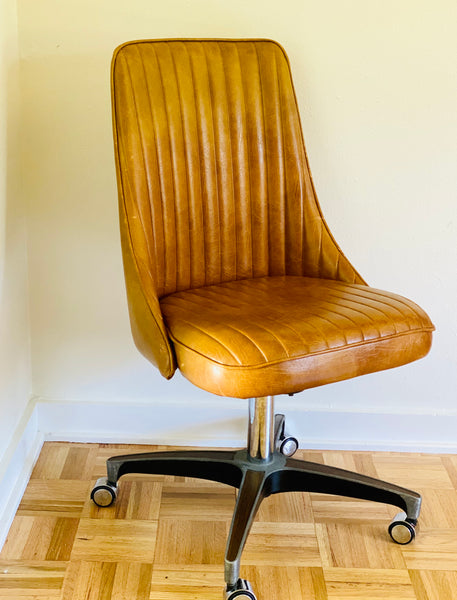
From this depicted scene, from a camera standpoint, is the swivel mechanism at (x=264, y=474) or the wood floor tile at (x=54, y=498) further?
the wood floor tile at (x=54, y=498)

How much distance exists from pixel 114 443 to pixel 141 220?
76 cm

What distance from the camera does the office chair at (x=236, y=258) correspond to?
1496mm

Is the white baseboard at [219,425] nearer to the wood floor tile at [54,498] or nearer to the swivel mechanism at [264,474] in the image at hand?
the wood floor tile at [54,498]

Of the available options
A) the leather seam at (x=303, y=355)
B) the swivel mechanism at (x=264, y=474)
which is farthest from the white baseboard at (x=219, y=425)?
the leather seam at (x=303, y=355)

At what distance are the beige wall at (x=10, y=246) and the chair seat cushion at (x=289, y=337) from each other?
43 cm

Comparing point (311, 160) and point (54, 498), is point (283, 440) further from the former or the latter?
point (311, 160)

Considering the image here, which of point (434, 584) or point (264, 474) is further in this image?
point (264, 474)

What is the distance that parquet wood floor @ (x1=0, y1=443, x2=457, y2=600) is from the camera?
156 cm

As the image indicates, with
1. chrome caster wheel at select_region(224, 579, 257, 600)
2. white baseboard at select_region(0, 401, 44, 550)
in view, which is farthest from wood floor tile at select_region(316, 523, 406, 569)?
white baseboard at select_region(0, 401, 44, 550)

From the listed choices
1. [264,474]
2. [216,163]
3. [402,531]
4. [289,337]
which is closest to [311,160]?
[216,163]

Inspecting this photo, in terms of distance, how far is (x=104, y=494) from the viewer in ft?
5.92

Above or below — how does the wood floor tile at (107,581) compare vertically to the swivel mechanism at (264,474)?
below

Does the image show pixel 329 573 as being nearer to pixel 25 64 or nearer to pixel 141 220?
pixel 141 220

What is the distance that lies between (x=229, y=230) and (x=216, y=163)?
16 centimetres
